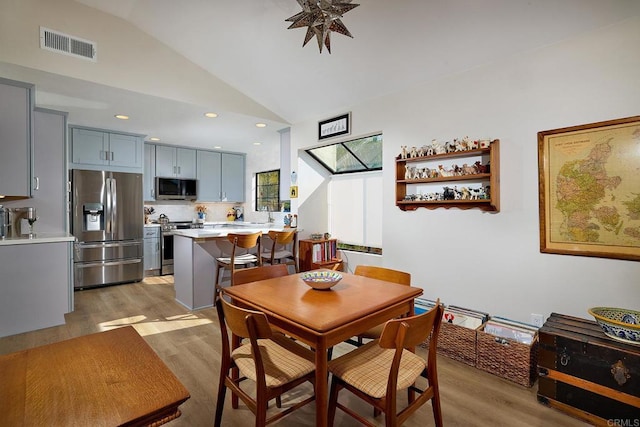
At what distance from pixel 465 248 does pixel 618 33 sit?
5.88 ft

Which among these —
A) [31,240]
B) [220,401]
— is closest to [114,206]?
[31,240]

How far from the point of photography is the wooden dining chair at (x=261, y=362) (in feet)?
4.42

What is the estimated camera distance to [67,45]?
2846 millimetres

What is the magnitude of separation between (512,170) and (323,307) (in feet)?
6.43

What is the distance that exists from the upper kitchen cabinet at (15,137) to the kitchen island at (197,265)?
1549 mm

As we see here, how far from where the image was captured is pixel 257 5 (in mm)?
2619

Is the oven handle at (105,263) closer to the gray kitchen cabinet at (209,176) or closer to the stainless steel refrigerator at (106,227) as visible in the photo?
the stainless steel refrigerator at (106,227)

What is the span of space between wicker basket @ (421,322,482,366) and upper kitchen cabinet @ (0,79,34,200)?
4.16 meters

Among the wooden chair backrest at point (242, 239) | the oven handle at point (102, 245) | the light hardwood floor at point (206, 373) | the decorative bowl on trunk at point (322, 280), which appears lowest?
the light hardwood floor at point (206, 373)

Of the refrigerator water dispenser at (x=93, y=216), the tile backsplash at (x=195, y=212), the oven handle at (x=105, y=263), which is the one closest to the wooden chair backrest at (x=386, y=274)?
the tile backsplash at (x=195, y=212)

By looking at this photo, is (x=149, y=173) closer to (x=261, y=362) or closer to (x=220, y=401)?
(x=220, y=401)

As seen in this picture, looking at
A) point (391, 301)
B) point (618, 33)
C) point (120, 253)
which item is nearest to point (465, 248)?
point (391, 301)

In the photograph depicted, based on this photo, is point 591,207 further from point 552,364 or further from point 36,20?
point 36,20

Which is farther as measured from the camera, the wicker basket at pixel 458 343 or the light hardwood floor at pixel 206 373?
the wicker basket at pixel 458 343
